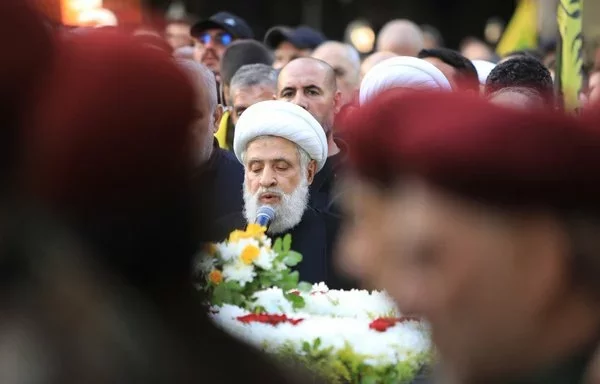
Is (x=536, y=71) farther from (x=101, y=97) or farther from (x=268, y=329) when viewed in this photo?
(x=101, y=97)

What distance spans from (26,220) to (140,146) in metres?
0.19

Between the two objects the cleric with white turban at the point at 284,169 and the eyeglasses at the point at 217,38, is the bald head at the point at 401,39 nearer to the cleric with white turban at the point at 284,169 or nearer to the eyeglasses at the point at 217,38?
the eyeglasses at the point at 217,38

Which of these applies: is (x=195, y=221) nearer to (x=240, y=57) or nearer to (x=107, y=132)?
(x=107, y=132)

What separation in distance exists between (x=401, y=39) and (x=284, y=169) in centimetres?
546

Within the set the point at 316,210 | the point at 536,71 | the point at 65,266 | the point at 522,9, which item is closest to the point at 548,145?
the point at 65,266

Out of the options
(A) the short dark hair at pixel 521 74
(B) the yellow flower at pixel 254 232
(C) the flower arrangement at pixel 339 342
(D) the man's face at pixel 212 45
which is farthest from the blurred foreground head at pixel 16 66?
(D) the man's face at pixel 212 45

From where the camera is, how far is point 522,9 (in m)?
16.6

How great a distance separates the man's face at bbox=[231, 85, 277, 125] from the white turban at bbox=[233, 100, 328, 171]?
1.81 m

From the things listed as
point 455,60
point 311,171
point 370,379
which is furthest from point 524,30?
point 370,379

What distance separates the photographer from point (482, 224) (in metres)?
1.99

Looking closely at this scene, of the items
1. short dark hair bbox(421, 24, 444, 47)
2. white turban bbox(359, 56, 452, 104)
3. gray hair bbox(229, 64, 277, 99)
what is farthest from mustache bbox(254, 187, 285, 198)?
short dark hair bbox(421, 24, 444, 47)

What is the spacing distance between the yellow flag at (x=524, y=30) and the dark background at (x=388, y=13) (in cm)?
1479

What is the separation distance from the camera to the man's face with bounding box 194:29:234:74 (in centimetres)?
1069

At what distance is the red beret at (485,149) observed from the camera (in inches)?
77.2
